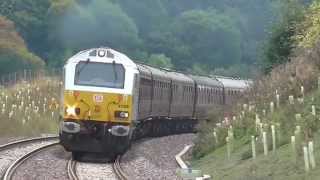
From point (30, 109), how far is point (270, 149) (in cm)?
1998

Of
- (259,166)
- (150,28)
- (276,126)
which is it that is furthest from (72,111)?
(150,28)

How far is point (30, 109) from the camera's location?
35750 millimetres

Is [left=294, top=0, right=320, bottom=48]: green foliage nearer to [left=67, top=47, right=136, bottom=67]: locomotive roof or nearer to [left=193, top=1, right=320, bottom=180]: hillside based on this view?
[left=193, top=1, right=320, bottom=180]: hillside

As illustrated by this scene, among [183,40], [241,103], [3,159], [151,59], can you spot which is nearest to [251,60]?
[183,40]

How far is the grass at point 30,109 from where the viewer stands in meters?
31.7

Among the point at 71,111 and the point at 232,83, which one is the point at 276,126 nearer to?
the point at 71,111

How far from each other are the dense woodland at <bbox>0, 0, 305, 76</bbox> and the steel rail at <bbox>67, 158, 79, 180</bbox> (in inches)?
1252

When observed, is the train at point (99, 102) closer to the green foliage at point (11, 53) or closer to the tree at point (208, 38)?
the green foliage at point (11, 53)

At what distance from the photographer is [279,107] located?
67.5ft

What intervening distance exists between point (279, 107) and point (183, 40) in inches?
2813

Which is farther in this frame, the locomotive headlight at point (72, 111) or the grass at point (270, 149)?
the locomotive headlight at point (72, 111)

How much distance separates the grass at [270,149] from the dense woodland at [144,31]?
29974 mm

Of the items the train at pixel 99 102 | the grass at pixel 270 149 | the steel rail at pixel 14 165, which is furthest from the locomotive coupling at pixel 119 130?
the steel rail at pixel 14 165

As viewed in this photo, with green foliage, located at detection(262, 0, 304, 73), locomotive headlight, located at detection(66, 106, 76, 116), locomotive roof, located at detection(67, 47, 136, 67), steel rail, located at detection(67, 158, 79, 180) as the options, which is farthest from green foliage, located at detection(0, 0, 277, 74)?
steel rail, located at detection(67, 158, 79, 180)
